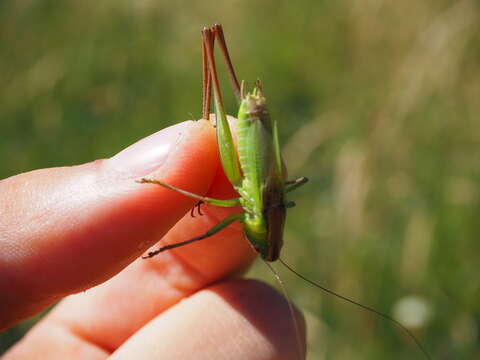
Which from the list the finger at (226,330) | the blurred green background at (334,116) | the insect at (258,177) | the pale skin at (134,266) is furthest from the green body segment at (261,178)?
the blurred green background at (334,116)

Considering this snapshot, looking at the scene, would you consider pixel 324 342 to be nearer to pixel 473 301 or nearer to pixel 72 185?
pixel 473 301

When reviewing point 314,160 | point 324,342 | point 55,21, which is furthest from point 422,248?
point 55,21

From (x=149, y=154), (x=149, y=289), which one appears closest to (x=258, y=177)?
(x=149, y=154)

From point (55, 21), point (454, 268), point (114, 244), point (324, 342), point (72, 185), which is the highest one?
point (55, 21)

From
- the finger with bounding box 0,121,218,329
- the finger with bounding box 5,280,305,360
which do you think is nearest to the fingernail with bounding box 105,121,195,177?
the finger with bounding box 0,121,218,329

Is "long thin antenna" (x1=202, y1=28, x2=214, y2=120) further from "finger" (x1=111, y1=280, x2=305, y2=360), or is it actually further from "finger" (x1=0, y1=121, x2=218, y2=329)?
"finger" (x1=111, y1=280, x2=305, y2=360)

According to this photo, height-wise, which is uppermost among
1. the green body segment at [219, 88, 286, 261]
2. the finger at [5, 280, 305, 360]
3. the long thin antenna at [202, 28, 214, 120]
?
the long thin antenna at [202, 28, 214, 120]

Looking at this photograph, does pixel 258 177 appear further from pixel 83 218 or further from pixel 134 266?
pixel 134 266

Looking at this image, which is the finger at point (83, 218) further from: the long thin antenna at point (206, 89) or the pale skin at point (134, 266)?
the long thin antenna at point (206, 89)
